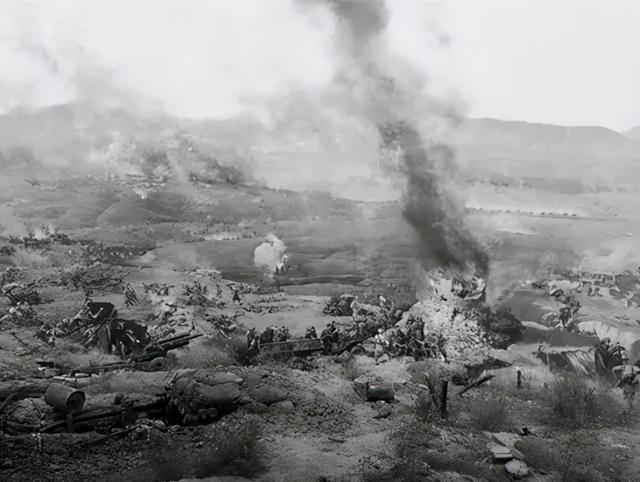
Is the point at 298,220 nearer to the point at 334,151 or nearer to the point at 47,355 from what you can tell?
the point at 334,151

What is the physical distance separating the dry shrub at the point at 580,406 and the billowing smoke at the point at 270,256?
11227 mm

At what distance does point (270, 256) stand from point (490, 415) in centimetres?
1214

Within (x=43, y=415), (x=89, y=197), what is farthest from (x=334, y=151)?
(x=43, y=415)

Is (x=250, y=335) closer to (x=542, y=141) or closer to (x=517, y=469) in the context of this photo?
(x=517, y=469)

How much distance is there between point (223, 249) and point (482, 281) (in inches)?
424

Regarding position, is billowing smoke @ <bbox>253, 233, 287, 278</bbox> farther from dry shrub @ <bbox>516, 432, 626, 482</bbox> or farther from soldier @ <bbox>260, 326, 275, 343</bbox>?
dry shrub @ <bbox>516, 432, 626, 482</bbox>

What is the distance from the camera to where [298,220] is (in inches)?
1029

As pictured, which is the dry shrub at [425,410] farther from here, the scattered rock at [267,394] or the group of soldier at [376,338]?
the scattered rock at [267,394]

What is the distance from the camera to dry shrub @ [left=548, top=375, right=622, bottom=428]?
453 inches

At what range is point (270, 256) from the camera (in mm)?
21250

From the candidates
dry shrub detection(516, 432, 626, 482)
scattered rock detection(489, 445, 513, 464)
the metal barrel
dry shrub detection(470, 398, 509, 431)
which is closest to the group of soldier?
dry shrub detection(470, 398, 509, 431)

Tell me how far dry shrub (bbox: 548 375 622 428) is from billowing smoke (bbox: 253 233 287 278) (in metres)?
11.2

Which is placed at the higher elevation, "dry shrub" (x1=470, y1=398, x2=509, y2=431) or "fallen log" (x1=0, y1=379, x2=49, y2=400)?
"fallen log" (x1=0, y1=379, x2=49, y2=400)

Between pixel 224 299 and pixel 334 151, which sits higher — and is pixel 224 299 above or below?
below
